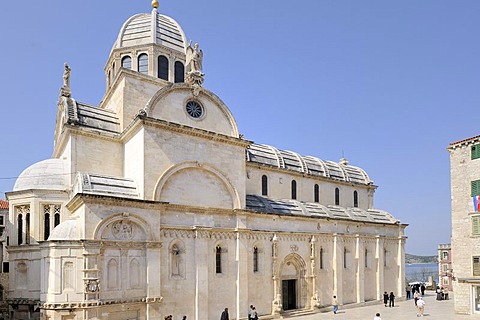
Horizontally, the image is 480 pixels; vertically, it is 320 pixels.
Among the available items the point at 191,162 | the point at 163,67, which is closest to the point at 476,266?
the point at 191,162

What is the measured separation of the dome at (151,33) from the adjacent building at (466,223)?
67.3 feet

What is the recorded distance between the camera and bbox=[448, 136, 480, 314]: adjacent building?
28.3 meters

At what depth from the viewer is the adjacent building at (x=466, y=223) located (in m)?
28.3

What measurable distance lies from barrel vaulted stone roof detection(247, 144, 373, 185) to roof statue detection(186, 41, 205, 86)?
8114 mm

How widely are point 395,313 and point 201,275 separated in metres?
15.0

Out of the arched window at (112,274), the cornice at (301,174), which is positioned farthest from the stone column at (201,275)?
the cornice at (301,174)

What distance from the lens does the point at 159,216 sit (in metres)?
23.2

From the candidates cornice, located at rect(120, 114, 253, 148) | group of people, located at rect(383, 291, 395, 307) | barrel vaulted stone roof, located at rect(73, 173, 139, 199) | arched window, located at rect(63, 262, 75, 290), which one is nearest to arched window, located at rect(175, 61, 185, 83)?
cornice, located at rect(120, 114, 253, 148)

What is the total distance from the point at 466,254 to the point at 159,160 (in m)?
20.6

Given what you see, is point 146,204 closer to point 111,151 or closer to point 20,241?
point 111,151

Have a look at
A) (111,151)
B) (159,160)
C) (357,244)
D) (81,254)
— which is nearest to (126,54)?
(111,151)

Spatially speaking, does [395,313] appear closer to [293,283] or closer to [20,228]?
[293,283]

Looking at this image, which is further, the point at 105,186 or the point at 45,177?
the point at 45,177

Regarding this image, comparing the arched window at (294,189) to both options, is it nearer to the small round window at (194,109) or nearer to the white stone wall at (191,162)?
the white stone wall at (191,162)
